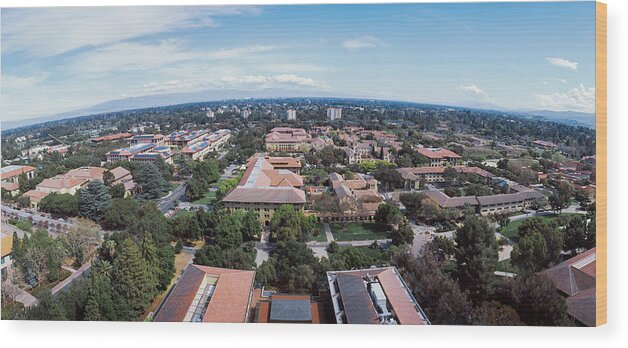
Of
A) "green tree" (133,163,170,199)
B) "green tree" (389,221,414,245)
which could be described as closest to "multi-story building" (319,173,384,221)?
"green tree" (389,221,414,245)

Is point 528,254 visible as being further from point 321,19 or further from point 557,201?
point 321,19

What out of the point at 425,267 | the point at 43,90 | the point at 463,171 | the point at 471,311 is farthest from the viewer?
the point at 463,171

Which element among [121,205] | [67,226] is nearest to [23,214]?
[67,226]

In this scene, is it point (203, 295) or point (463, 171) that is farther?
point (463, 171)

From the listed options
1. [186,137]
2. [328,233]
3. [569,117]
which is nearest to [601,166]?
[569,117]

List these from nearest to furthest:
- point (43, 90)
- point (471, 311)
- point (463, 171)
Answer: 1. point (471, 311)
2. point (43, 90)
3. point (463, 171)

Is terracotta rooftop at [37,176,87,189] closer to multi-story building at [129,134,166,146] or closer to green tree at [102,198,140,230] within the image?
green tree at [102,198,140,230]
